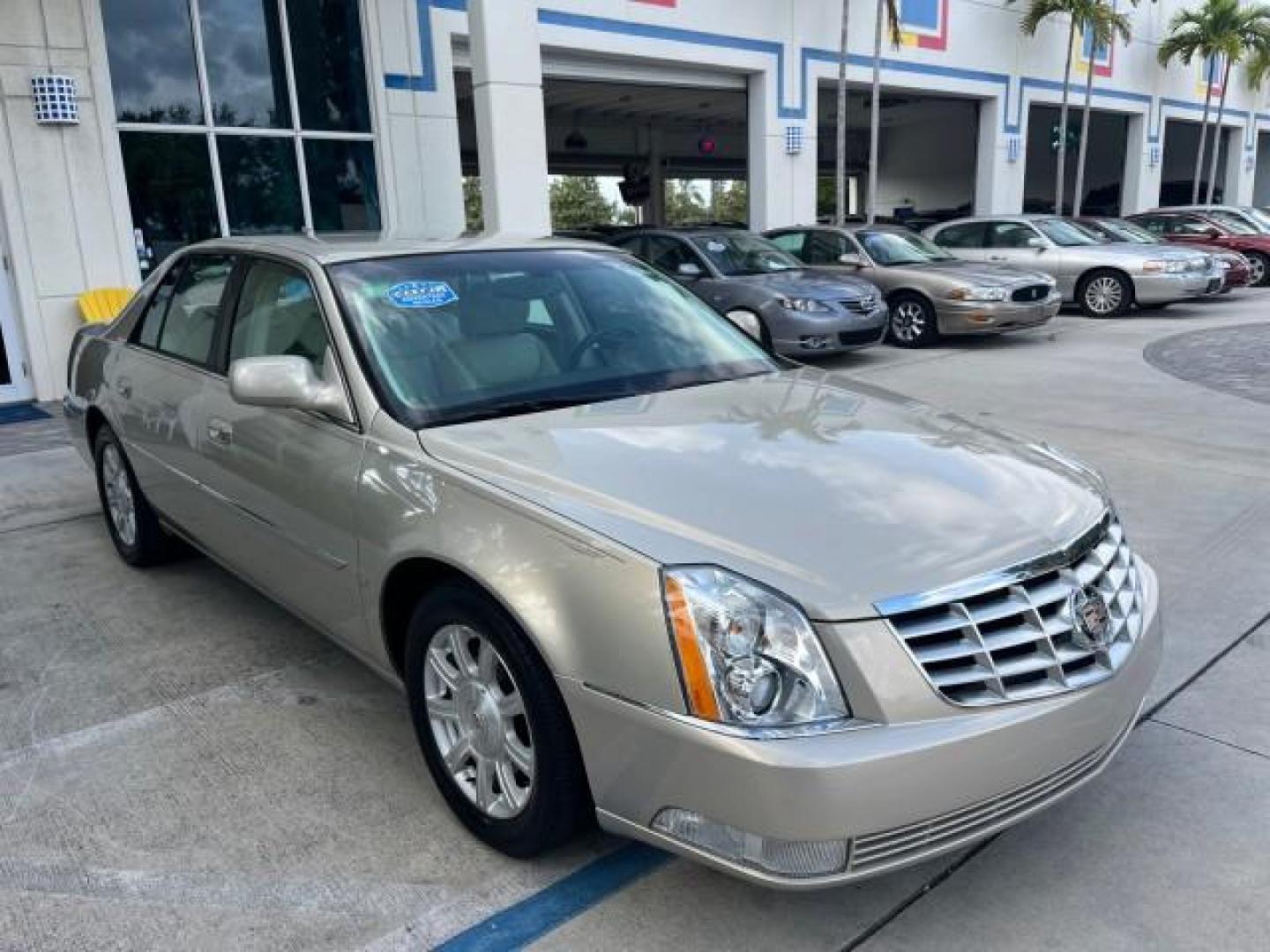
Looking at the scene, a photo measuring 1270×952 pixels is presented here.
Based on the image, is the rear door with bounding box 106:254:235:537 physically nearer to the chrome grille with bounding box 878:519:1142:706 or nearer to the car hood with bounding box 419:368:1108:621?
the car hood with bounding box 419:368:1108:621

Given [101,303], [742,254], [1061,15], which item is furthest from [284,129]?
[1061,15]

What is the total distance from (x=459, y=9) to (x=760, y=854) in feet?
40.4

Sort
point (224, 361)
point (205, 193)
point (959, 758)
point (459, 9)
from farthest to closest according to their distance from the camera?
point (459, 9)
point (205, 193)
point (224, 361)
point (959, 758)

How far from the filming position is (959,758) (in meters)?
2.10

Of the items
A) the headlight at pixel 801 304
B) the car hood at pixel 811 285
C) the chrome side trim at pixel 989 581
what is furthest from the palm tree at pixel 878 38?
the chrome side trim at pixel 989 581

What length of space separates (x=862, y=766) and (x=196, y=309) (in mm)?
3350

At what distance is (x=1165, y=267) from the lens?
13961mm

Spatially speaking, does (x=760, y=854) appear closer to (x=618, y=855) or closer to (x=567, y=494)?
(x=618, y=855)

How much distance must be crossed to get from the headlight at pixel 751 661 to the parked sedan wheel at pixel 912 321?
1047cm

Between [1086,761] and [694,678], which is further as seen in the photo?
[1086,761]

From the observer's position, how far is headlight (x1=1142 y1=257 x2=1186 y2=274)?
14.0 m

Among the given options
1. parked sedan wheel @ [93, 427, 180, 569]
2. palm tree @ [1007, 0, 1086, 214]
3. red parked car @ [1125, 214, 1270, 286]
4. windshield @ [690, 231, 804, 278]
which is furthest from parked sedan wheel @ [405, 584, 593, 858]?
palm tree @ [1007, 0, 1086, 214]

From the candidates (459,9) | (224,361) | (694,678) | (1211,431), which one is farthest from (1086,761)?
(459,9)

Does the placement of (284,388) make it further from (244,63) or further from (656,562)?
(244,63)
